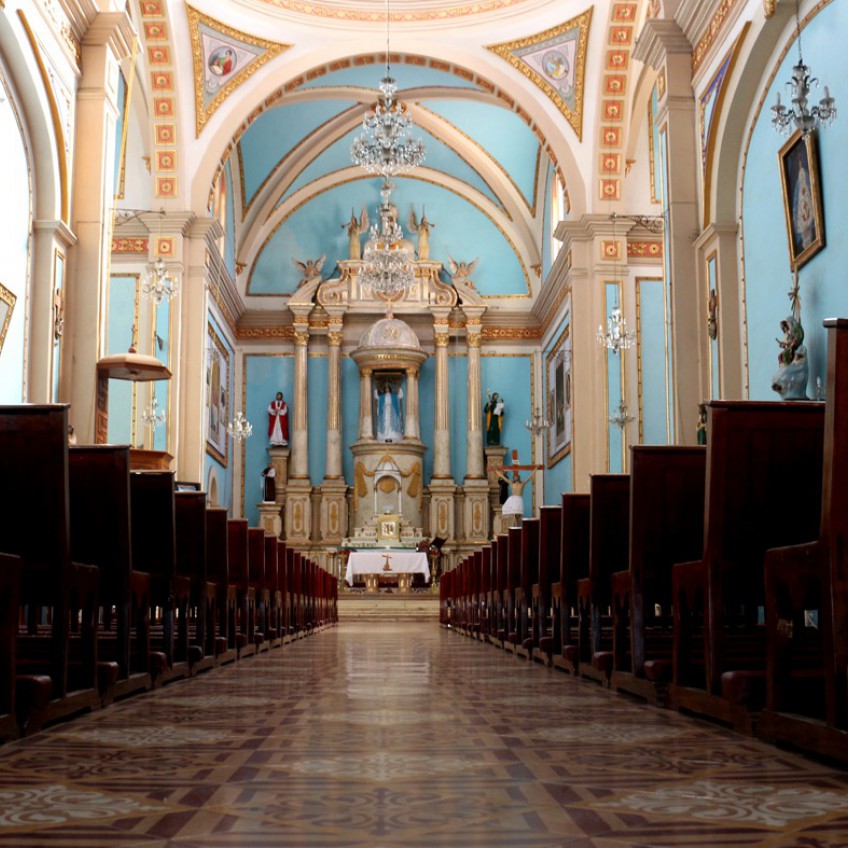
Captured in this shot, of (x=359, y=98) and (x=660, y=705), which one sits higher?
(x=359, y=98)

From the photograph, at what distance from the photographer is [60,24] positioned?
28.4 ft

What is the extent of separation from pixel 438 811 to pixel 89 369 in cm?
777

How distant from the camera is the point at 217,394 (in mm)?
18125

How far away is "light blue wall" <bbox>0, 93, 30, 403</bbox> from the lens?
7.88m

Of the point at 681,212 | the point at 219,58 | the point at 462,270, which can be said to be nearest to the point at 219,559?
the point at 681,212

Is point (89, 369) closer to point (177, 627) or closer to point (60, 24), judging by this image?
point (60, 24)

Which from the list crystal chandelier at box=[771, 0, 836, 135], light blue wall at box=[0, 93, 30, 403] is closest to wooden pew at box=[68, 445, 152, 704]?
light blue wall at box=[0, 93, 30, 403]

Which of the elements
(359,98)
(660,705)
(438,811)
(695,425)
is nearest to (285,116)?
(359,98)

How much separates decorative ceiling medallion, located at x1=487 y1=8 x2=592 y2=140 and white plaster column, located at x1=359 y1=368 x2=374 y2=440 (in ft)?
22.7

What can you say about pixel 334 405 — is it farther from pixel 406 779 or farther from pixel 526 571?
pixel 406 779

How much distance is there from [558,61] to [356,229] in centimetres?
698

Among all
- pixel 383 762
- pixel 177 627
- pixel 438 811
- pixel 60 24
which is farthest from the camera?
pixel 60 24

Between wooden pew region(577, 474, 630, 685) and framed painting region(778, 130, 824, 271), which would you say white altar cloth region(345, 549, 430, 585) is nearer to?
framed painting region(778, 130, 824, 271)

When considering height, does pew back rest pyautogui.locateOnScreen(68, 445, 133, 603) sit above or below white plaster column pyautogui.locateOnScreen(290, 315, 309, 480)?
below
